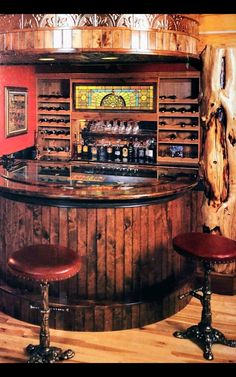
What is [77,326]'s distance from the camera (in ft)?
14.0

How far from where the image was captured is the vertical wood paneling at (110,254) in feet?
13.9

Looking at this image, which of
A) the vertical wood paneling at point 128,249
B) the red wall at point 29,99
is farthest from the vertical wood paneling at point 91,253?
the red wall at point 29,99

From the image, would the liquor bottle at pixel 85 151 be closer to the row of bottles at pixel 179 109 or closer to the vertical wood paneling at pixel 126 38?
the row of bottles at pixel 179 109

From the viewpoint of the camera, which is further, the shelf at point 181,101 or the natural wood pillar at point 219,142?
the shelf at point 181,101

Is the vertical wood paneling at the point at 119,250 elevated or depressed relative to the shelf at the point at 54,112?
depressed

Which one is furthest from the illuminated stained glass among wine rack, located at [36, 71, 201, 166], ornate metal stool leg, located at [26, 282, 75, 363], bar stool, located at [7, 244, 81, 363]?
ornate metal stool leg, located at [26, 282, 75, 363]

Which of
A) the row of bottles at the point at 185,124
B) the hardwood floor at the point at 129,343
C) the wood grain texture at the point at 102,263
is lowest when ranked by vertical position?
the hardwood floor at the point at 129,343

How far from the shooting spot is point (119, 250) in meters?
4.29

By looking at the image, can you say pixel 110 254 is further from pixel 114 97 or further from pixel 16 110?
pixel 114 97

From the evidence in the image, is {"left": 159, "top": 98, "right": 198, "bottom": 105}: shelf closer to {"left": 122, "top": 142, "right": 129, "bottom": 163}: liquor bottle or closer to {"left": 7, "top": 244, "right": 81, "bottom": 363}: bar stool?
{"left": 122, "top": 142, "right": 129, "bottom": 163}: liquor bottle

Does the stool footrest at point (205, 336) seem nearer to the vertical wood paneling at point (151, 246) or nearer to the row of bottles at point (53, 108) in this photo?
the vertical wood paneling at point (151, 246)

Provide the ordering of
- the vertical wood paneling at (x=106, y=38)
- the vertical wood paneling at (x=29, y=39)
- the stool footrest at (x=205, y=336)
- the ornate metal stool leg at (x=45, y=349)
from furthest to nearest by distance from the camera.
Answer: the vertical wood paneling at (x=29, y=39), the vertical wood paneling at (x=106, y=38), the stool footrest at (x=205, y=336), the ornate metal stool leg at (x=45, y=349)

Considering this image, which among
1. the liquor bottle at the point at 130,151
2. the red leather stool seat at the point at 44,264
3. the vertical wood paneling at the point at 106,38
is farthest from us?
the liquor bottle at the point at 130,151
